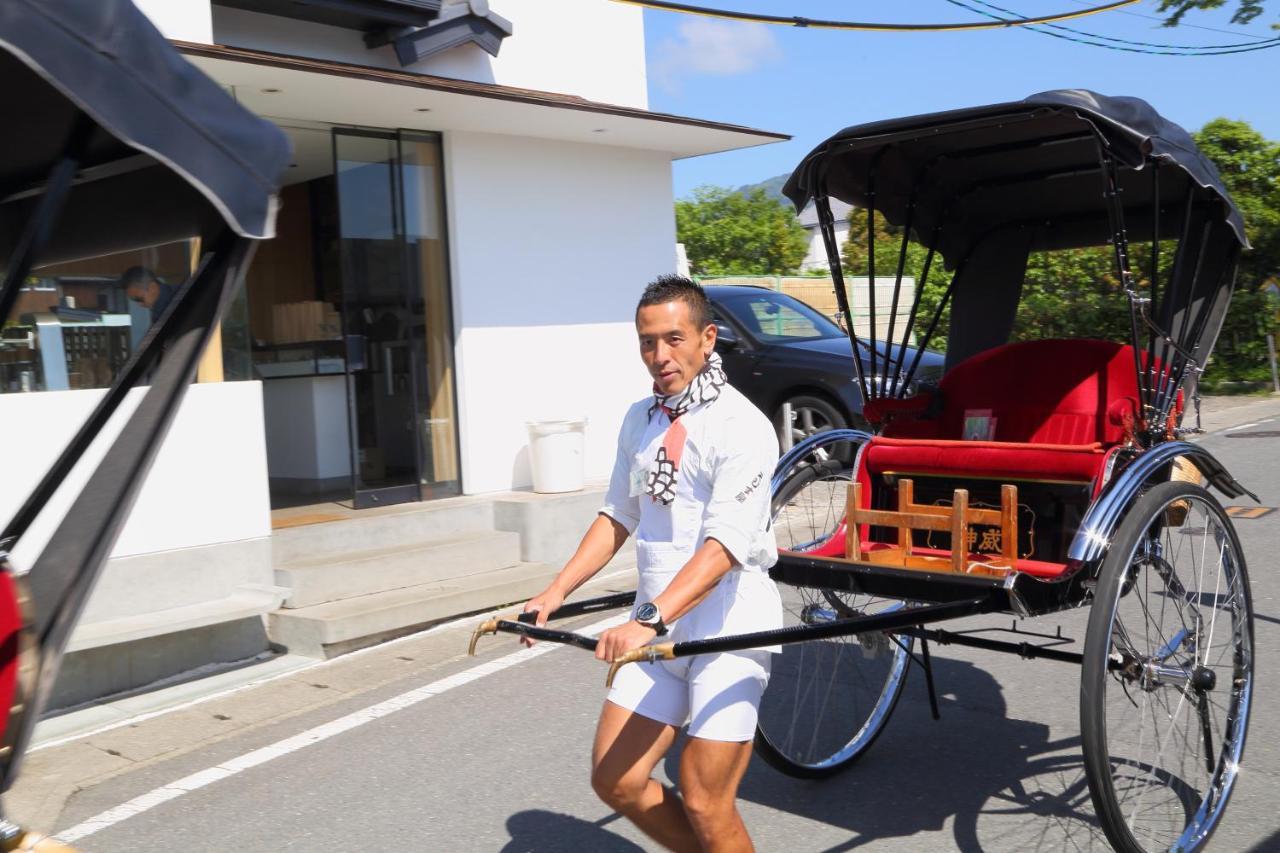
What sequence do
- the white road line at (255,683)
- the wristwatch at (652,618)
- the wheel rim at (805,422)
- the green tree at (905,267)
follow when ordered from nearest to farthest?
the wristwatch at (652,618) < the white road line at (255,683) < the wheel rim at (805,422) < the green tree at (905,267)

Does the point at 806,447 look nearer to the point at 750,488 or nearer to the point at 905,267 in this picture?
the point at 750,488

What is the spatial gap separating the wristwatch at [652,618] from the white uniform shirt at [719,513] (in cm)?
27

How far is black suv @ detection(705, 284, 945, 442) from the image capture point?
11.7 m

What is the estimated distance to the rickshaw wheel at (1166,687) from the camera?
11.2 feet

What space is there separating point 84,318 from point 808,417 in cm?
706

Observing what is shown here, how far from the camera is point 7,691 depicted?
2.16 meters

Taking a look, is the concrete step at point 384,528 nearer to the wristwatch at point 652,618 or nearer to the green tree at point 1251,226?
the wristwatch at point 652,618

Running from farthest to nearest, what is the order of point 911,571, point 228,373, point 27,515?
point 228,373 → point 911,571 → point 27,515

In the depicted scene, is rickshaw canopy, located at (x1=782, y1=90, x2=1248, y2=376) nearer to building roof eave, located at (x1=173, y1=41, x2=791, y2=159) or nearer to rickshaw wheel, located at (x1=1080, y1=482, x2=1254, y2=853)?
rickshaw wheel, located at (x1=1080, y1=482, x2=1254, y2=853)

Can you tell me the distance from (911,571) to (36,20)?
290cm

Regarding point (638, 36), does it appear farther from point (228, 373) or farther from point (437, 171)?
point (228, 373)

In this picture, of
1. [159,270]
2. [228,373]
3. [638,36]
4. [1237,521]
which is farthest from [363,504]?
[1237,521]

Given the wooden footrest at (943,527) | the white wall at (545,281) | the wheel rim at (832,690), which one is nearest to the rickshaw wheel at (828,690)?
the wheel rim at (832,690)

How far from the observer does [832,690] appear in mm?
5168
